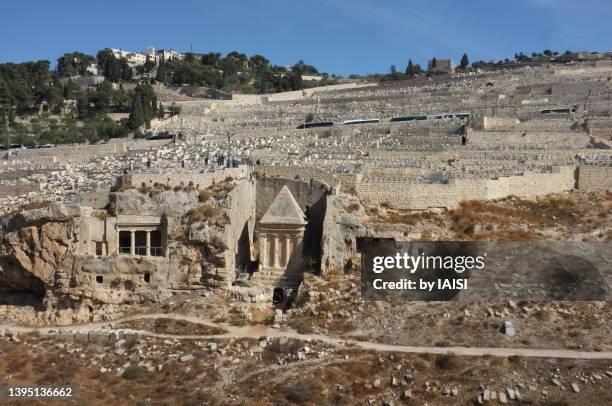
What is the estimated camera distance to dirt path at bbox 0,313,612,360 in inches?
652

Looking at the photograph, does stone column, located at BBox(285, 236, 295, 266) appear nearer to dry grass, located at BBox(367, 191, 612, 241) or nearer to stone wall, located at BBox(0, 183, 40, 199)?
dry grass, located at BBox(367, 191, 612, 241)

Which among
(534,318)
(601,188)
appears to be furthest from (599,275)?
(601,188)

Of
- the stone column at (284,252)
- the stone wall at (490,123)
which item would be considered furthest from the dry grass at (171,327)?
the stone wall at (490,123)

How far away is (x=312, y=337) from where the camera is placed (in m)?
18.1

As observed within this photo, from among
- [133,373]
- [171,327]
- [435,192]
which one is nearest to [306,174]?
[435,192]

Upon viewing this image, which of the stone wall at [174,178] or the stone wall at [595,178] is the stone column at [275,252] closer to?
the stone wall at [174,178]

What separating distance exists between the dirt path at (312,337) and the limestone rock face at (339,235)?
A: 327 centimetres

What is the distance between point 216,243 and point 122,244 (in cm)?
319

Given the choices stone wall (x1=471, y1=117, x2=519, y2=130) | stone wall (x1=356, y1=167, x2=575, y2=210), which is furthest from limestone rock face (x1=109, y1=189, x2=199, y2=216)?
stone wall (x1=471, y1=117, x2=519, y2=130)

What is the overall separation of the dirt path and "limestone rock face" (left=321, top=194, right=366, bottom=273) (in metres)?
3.27

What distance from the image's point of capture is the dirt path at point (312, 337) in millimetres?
16562

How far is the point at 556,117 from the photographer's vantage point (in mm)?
38406

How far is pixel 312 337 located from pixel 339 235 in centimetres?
456

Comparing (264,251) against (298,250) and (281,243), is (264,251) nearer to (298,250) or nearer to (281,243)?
(281,243)
